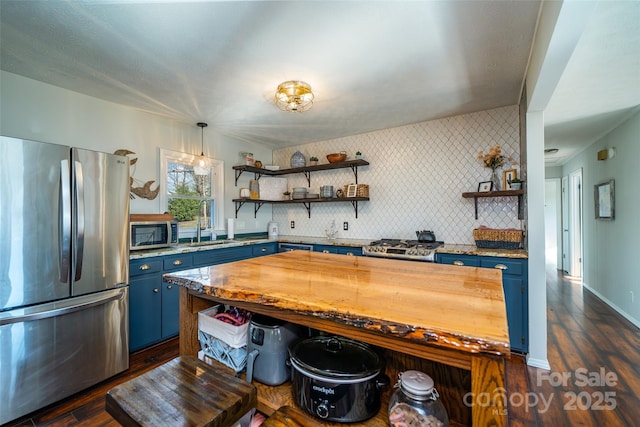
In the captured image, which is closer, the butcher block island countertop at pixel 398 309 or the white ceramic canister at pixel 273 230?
the butcher block island countertop at pixel 398 309

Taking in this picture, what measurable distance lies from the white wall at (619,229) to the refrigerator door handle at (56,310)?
5.02m

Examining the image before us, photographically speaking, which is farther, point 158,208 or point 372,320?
point 158,208

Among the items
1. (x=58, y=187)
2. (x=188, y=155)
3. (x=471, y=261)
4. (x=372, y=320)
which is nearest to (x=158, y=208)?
(x=188, y=155)

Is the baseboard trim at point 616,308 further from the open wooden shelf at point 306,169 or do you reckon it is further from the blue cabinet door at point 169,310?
the blue cabinet door at point 169,310

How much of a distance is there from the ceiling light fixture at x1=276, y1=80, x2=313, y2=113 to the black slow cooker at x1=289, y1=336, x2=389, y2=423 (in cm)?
200

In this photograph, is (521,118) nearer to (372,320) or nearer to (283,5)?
(283,5)

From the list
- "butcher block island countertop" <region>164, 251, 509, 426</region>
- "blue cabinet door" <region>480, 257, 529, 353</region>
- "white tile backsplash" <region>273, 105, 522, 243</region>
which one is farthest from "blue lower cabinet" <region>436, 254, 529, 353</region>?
"butcher block island countertop" <region>164, 251, 509, 426</region>

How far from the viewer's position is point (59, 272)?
1.80 m

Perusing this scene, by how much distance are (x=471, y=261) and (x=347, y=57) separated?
2.03 m

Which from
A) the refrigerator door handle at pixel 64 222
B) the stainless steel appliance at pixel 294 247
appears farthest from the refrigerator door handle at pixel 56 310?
the stainless steel appliance at pixel 294 247

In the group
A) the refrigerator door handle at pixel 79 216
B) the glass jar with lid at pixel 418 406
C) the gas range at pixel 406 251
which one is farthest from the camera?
the gas range at pixel 406 251

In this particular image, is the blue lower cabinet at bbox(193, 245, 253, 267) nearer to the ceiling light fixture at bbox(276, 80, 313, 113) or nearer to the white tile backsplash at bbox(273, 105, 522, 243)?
the white tile backsplash at bbox(273, 105, 522, 243)

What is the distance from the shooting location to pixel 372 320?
74 centimetres

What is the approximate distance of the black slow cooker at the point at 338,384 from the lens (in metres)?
0.90
